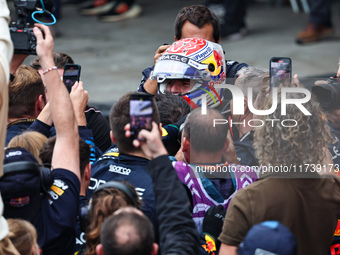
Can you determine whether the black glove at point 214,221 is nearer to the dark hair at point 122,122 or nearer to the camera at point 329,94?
the dark hair at point 122,122

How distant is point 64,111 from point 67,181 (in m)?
0.38

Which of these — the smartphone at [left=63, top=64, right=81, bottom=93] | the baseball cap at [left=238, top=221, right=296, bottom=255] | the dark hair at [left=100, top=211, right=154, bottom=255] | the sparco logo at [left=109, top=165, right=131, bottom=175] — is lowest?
the sparco logo at [left=109, top=165, right=131, bottom=175]

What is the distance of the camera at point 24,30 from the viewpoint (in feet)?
11.0

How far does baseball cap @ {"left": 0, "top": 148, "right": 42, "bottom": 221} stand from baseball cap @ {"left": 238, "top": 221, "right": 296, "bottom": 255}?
106cm

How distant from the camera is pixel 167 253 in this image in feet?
8.52

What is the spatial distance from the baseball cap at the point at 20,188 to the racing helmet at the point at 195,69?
1.44m

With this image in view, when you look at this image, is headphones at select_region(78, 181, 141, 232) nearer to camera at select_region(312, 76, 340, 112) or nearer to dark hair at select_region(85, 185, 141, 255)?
dark hair at select_region(85, 185, 141, 255)

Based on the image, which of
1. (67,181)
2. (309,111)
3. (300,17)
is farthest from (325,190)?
(300,17)

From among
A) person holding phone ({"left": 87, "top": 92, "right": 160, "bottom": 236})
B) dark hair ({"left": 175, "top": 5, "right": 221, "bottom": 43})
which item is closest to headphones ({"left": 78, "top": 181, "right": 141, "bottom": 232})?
person holding phone ({"left": 87, "top": 92, "right": 160, "bottom": 236})

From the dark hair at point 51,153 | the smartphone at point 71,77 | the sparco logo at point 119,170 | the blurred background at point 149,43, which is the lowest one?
the blurred background at point 149,43

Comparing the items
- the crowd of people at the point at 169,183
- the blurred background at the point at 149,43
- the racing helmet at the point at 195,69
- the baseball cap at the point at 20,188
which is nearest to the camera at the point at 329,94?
the crowd of people at the point at 169,183

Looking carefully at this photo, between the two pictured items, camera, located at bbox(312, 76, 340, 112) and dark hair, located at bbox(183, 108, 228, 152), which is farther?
camera, located at bbox(312, 76, 340, 112)

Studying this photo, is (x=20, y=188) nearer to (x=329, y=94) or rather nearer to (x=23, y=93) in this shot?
(x=23, y=93)

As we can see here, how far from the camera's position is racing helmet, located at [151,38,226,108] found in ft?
13.3
